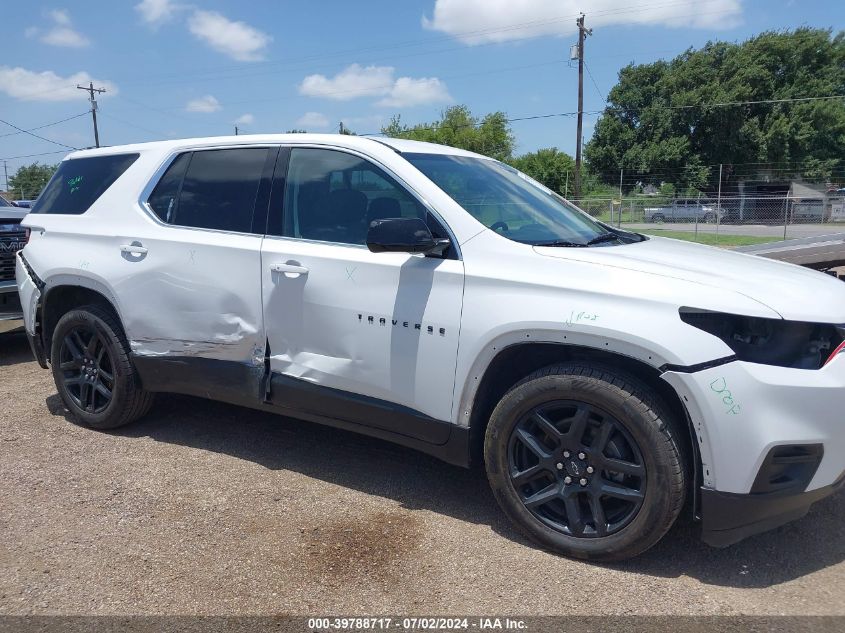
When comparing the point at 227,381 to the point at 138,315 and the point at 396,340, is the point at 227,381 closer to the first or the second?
the point at 138,315

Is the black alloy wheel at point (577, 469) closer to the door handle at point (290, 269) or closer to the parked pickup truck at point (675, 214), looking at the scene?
the door handle at point (290, 269)

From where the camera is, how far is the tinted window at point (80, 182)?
4.53 meters

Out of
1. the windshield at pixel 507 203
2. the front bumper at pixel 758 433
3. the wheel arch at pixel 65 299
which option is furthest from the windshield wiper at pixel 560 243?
the wheel arch at pixel 65 299

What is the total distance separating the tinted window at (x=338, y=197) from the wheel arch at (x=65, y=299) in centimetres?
151

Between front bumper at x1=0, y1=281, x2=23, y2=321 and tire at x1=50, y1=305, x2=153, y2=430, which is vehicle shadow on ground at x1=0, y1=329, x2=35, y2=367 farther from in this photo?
tire at x1=50, y1=305, x2=153, y2=430

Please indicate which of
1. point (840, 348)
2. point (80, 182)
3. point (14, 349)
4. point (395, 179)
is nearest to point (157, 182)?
point (80, 182)

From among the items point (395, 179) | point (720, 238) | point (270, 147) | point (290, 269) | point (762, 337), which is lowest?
point (720, 238)

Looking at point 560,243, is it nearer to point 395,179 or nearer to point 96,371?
point 395,179

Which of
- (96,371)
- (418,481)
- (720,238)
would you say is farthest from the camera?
(720,238)

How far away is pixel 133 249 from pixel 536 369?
264 centimetres

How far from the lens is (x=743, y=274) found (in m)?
2.97

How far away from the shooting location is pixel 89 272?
4.37 m

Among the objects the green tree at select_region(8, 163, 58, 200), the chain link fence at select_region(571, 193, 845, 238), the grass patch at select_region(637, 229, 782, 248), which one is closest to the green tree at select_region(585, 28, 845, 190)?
the chain link fence at select_region(571, 193, 845, 238)

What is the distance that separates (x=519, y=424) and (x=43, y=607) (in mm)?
2111
